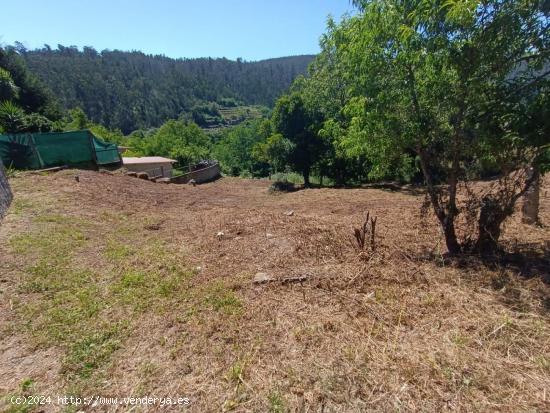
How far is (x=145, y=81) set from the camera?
84.7 meters

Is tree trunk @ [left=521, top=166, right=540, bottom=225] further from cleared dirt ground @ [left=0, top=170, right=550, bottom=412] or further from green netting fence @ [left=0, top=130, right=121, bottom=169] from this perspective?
Answer: green netting fence @ [left=0, top=130, right=121, bottom=169]

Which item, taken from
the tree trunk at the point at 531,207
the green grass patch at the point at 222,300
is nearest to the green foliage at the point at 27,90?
the green grass patch at the point at 222,300

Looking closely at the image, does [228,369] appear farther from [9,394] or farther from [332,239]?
[332,239]

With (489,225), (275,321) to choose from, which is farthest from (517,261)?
(275,321)

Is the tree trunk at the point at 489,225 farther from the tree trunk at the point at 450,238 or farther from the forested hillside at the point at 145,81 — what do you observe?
the forested hillside at the point at 145,81

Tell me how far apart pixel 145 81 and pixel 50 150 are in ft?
287

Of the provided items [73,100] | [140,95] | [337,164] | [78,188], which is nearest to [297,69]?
[140,95]

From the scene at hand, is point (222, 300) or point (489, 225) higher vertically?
point (489, 225)

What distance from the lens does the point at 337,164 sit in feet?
53.6

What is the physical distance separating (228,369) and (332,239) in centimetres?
272

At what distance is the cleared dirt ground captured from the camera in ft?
6.35

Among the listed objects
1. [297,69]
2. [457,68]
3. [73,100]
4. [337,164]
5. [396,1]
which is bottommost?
[337,164]

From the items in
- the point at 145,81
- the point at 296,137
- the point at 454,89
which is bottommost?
the point at 296,137

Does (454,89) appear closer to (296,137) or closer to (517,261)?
(517,261)
